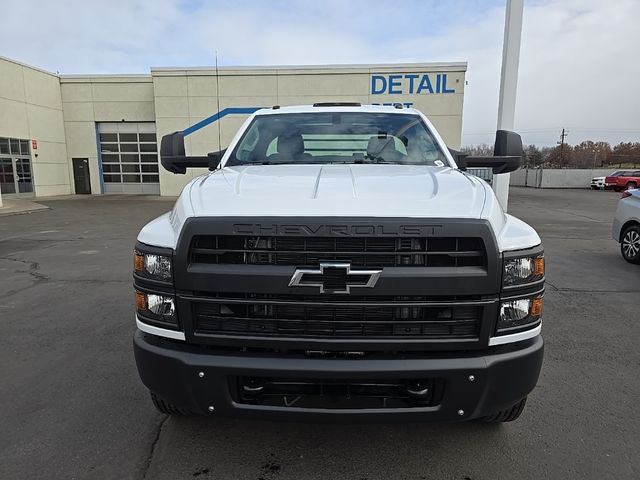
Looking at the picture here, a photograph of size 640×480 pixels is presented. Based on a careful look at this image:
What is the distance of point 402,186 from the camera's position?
2406 mm

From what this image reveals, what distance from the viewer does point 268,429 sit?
2.78 meters

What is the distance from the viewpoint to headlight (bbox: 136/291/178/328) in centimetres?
215

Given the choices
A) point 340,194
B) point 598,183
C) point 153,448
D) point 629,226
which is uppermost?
point 340,194

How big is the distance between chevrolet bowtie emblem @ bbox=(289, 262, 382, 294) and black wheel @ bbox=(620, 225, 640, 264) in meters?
7.95

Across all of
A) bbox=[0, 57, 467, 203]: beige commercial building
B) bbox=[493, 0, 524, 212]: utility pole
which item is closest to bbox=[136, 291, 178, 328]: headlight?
bbox=[493, 0, 524, 212]: utility pole

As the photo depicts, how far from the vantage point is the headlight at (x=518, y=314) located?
2095 mm

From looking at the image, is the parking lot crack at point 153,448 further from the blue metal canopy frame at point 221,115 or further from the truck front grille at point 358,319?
Result: the blue metal canopy frame at point 221,115

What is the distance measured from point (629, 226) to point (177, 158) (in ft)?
27.1

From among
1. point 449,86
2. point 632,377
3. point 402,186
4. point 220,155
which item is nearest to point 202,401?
point 402,186

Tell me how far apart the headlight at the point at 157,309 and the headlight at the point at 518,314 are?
1.57 m

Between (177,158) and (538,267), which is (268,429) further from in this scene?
(177,158)

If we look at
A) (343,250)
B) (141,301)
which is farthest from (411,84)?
(141,301)

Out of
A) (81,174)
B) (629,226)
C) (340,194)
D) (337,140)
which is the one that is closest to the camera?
(340,194)

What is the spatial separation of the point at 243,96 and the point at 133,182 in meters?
10.1
